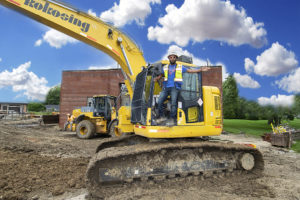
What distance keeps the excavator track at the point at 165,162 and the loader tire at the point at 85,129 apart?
820cm

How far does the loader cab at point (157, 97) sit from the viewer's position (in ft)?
15.4

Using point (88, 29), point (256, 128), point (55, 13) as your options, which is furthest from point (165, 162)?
point (256, 128)

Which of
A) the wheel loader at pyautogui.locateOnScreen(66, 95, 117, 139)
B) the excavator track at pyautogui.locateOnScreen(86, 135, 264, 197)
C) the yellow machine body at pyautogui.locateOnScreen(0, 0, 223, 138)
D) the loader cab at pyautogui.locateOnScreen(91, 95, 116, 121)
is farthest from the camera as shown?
the loader cab at pyautogui.locateOnScreen(91, 95, 116, 121)

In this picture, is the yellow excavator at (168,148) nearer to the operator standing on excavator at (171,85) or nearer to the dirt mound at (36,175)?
the operator standing on excavator at (171,85)

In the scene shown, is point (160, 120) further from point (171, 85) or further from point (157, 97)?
point (171, 85)

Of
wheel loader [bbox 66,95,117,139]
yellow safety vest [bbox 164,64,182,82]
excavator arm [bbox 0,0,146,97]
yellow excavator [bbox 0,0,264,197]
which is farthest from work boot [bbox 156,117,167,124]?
wheel loader [bbox 66,95,117,139]

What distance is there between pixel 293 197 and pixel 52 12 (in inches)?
322

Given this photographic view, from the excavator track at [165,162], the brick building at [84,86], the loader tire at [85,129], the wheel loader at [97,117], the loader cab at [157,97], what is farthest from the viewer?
the brick building at [84,86]

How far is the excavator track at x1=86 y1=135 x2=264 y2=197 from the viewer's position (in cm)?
400

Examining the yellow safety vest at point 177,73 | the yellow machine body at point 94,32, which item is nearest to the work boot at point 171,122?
the yellow safety vest at point 177,73

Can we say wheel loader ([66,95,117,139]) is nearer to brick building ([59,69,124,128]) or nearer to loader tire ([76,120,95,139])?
loader tire ([76,120,95,139])

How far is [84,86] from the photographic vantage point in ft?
63.2

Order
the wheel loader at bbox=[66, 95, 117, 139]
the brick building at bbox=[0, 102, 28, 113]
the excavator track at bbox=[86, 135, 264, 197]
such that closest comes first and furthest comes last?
the excavator track at bbox=[86, 135, 264, 197] → the wheel loader at bbox=[66, 95, 117, 139] → the brick building at bbox=[0, 102, 28, 113]

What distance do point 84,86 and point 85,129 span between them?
7.28 meters
